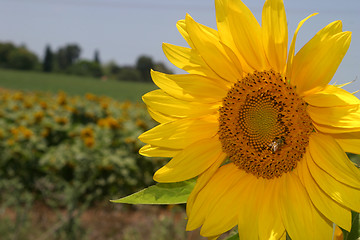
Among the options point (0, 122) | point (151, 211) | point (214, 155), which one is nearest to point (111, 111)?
point (0, 122)

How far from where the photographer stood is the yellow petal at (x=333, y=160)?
708 millimetres

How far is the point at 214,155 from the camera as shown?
0.88m

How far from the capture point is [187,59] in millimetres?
829

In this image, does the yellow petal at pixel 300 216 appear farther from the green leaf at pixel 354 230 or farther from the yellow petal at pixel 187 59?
the yellow petal at pixel 187 59

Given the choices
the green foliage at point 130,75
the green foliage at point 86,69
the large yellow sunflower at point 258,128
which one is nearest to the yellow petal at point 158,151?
the large yellow sunflower at point 258,128

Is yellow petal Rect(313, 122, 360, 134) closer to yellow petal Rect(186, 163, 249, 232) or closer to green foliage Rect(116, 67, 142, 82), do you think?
yellow petal Rect(186, 163, 249, 232)

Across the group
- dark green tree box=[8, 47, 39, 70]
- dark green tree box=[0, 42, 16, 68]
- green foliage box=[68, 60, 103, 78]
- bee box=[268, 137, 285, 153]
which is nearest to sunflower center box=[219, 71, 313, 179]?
bee box=[268, 137, 285, 153]

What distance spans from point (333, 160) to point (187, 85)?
0.30 m

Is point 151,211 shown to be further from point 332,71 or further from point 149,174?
point 332,71

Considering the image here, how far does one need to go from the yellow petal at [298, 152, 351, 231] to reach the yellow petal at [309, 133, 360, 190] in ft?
0.12

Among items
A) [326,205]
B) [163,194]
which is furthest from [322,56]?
[163,194]

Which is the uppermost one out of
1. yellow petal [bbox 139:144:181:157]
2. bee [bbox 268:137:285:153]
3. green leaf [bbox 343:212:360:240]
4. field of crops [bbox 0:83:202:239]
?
bee [bbox 268:137:285:153]

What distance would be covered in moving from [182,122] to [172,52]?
0.45 ft

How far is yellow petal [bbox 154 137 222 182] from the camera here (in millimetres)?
810
